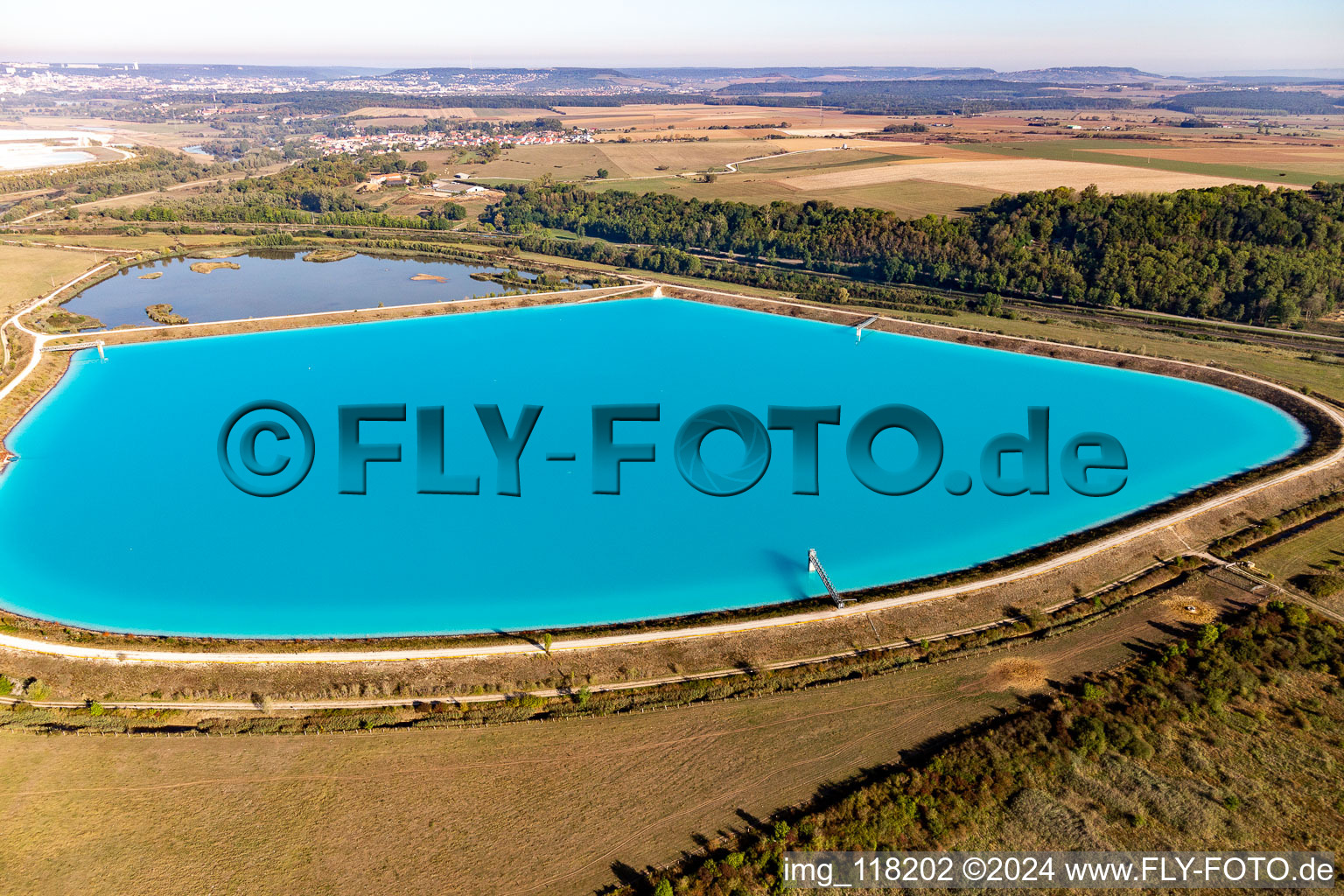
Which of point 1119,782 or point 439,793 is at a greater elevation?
point 1119,782

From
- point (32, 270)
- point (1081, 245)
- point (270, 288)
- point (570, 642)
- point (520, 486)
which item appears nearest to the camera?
point (570, 642)

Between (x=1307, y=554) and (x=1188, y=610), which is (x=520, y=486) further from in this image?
(x=1307, y=554)

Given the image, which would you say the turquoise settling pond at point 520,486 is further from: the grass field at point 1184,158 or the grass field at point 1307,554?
the grass field at point 1184,158

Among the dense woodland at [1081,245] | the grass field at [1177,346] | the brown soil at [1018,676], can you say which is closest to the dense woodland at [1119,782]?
the brown soil at [1018,676]

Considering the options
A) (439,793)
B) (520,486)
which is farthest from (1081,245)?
(439,793)

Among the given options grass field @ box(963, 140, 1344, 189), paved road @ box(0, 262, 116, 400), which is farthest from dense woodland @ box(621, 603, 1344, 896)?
grass field @ box(963, 140, 1344, 189)

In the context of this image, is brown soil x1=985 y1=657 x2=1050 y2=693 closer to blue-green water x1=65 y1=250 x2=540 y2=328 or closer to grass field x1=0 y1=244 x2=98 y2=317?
blue-green water x1=65 y1=250 x2=540 y2=328

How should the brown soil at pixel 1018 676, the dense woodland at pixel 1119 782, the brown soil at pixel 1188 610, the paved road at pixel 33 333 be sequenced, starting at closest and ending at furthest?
the dense woodland at pixel 1119 782 < the brown soil at pixel 1018 676 < the brown soil at pixel 1188 610 < the paved road at pixel 33 333
